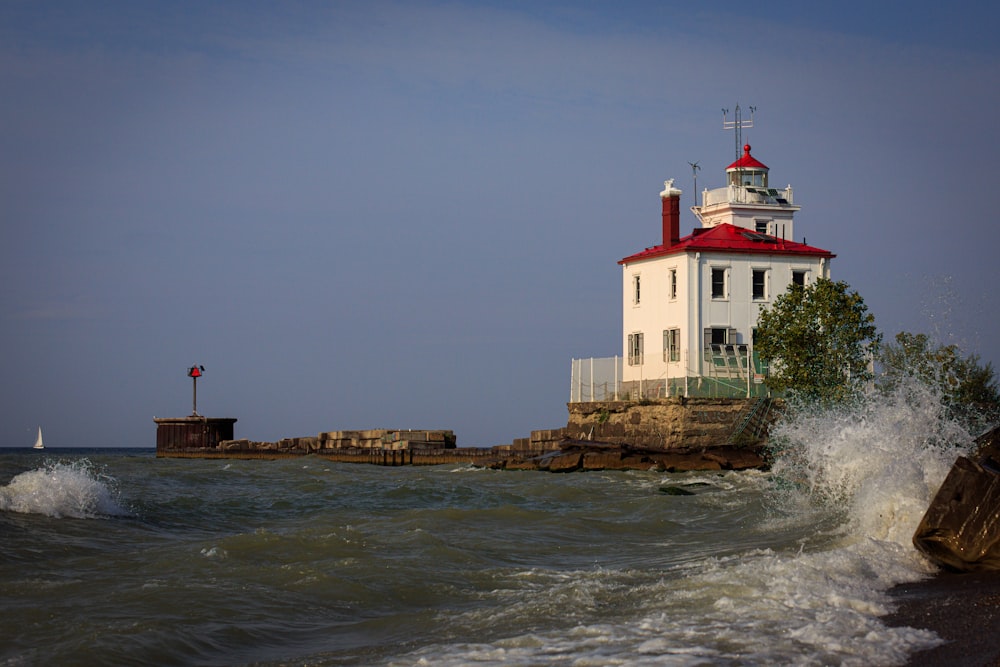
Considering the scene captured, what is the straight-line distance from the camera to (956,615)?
705 centimetres

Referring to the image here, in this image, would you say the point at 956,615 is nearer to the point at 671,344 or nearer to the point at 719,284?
the point at 671,344

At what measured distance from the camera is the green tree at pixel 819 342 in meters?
34.2

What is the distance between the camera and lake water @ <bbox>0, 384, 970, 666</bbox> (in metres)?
7.22

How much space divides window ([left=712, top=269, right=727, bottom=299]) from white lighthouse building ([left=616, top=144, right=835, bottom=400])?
0.04 metres

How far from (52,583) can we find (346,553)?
3127 mm

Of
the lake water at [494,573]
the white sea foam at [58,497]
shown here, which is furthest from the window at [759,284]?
the white sea foam at [58,497]

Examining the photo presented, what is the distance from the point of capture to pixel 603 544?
13539 mm

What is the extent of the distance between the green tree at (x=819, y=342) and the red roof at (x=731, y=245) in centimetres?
491

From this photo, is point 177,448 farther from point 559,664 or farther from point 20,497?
point 559,664

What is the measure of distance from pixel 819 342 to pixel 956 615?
2864 cm

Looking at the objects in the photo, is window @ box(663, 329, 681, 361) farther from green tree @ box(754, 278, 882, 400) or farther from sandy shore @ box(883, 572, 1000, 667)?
sandy shore @ box(883, 572, 1000, 667)

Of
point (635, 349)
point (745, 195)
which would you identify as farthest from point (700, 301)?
point (745, 195)

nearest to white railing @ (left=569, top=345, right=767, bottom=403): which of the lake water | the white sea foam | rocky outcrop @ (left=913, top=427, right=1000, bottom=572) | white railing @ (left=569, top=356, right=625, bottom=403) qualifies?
white railing @ (left=569, top=356, right=625, bottom=403)

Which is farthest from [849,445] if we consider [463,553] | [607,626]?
[607,626]
